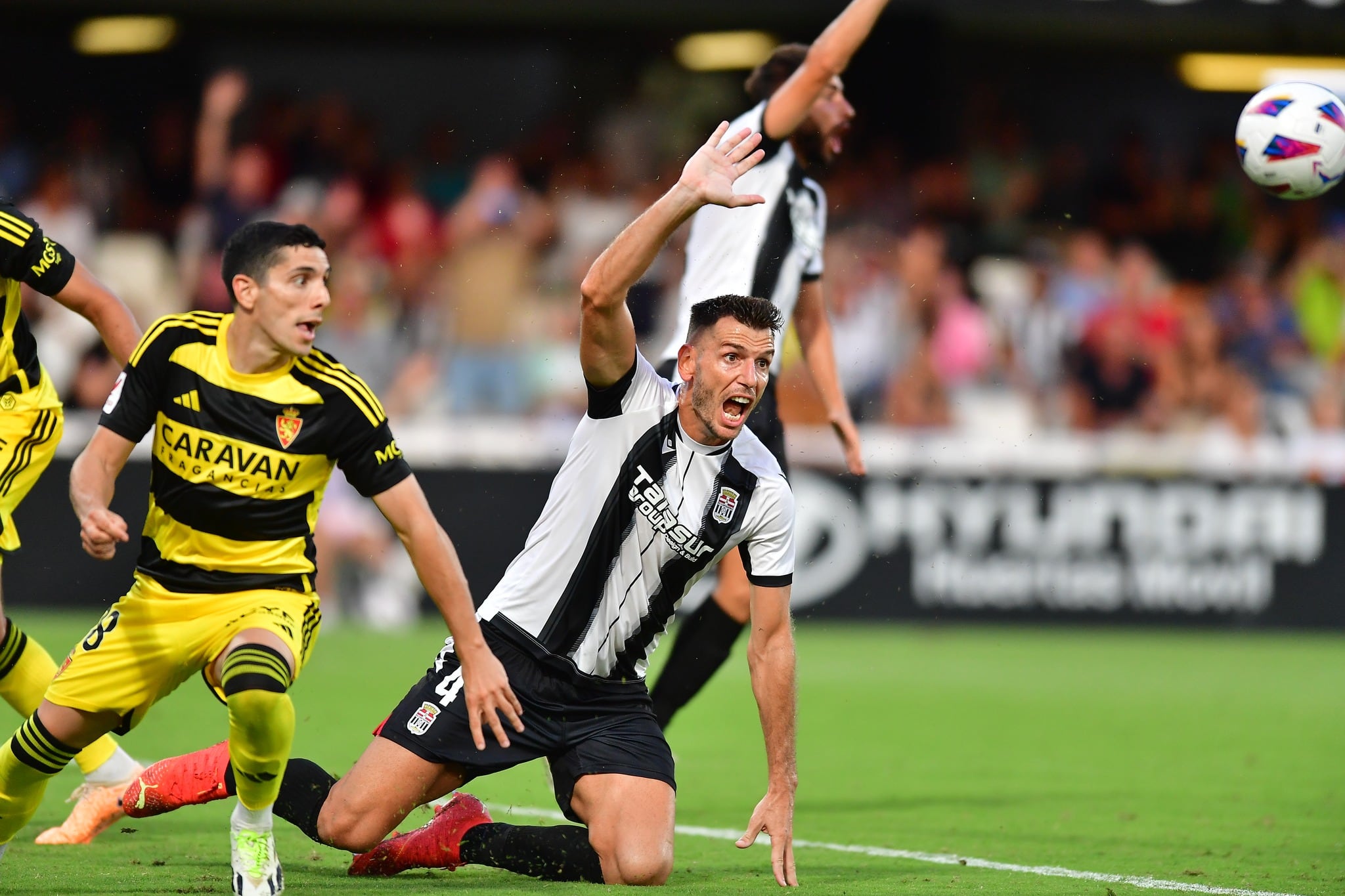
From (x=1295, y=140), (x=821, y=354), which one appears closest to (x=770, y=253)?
(x=821, y=354)

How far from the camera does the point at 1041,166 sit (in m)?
18.9

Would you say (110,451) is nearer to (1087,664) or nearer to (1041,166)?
(1087,664)

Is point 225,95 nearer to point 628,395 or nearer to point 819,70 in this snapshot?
point 819,70

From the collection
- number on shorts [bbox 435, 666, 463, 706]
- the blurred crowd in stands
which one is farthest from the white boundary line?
→ the blurred crowd in stands

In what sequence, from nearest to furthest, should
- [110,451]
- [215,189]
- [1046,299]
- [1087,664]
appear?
[110,451] < [1087,664] < [215,189] < [1046,299]

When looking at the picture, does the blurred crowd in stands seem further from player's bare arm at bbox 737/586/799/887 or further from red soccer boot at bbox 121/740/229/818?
red soccer boot at bbox 121/740/229/818

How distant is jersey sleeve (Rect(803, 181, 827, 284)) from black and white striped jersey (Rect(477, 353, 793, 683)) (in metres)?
1.74

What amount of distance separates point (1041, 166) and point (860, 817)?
44.5ft

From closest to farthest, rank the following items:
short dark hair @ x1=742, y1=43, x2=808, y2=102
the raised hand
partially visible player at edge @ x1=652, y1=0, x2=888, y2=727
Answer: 1. partially visible player at edge @ x1=652, y1=0, x2=888, y2=727
2. short dark hair @ x1=742, y1=43, x2=808, y2=102
3. the raised hand

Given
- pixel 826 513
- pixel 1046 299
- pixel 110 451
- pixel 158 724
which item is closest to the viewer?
pixel 110 451

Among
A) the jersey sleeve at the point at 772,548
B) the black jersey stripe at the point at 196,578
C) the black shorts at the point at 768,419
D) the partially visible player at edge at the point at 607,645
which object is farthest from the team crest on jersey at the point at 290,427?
the black shorts at the point at 768,419

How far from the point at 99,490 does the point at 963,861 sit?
303 cm

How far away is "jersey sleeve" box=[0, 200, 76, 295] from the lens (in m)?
5.24

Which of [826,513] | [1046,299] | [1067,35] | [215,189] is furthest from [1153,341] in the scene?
[215,189]
